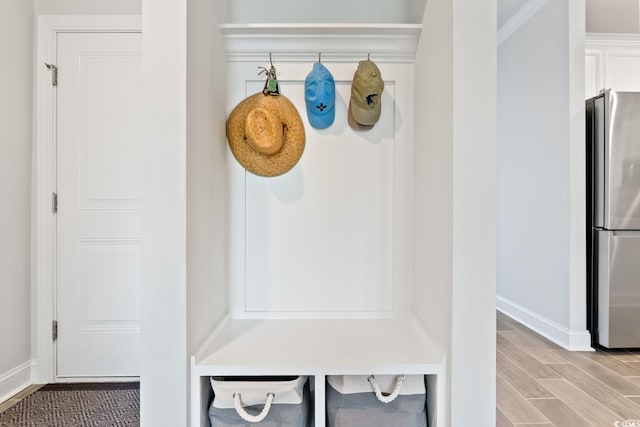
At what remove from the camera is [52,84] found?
2295mm

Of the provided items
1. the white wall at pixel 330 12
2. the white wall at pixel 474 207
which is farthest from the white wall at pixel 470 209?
the white wall at pixel 330 12

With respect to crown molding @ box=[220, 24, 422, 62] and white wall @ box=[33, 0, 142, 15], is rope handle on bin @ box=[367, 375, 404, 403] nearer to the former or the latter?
crown molding @ box=[220, 24, 422, 62]

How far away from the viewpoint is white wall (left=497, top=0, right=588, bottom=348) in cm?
284

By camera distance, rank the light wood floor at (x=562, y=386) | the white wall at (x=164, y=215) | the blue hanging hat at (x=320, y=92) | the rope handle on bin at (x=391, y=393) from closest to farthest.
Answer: the white wall at (x=164, y=215), the rope handle on bin at (x=391, y=393), the blue hanging hat at (x=320, y=92), the light wood floor at (x=562, y=386)

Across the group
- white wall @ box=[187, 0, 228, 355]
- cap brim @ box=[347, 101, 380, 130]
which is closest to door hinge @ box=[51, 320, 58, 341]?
white wall @ box=[187, 0, 228, 355]

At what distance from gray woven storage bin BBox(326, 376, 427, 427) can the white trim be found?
3.45 meters

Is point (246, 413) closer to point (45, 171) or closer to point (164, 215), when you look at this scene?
point (164, 215)

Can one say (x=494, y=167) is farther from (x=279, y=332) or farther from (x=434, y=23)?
(x=279, y=332)

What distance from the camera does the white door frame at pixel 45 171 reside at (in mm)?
2285

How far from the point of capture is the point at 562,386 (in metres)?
2.25

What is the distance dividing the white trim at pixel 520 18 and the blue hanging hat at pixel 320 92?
275cm

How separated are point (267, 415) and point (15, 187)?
205cm

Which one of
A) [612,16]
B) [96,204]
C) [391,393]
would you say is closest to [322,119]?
[391,393]

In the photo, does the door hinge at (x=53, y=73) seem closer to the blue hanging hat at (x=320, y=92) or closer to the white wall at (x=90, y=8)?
the white wall at (x=90, y=8)
